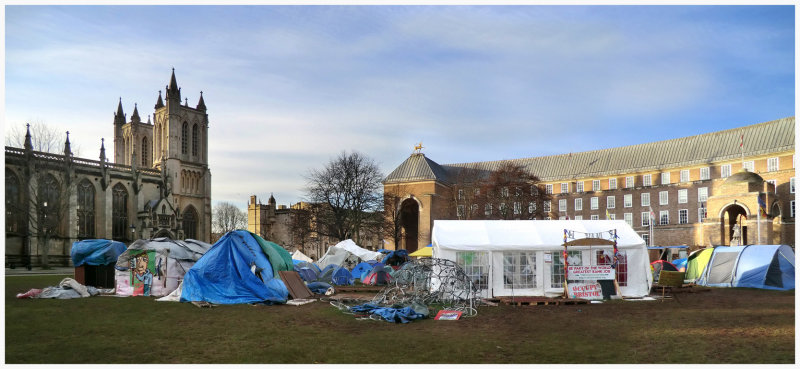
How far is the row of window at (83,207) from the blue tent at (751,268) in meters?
48.5

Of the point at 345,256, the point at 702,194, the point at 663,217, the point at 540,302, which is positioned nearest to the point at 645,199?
the point at 663,217

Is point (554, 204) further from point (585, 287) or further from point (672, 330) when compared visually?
point (672, 330)

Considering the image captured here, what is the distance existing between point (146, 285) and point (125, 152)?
220 ft

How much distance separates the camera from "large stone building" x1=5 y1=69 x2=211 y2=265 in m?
50.9

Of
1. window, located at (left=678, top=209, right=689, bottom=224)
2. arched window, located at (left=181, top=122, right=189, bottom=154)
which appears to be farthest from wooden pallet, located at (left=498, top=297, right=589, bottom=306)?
arched window, located at (left=181, top=122, right=189, bottom=154)

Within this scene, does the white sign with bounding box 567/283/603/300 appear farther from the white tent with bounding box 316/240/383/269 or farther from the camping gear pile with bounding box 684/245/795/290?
the white tent with bounding box 316/240/383/269

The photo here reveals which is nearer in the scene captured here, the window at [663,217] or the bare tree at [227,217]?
the window at [663,217]

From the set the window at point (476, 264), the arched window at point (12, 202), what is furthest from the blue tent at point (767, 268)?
the arched window at point (12, 202)

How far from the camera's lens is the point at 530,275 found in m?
20.7

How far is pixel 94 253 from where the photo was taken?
24938 mm

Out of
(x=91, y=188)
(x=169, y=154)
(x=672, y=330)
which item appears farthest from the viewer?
(x=169, y=154)

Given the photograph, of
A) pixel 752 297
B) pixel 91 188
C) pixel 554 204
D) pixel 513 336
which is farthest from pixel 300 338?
pixel 554 204

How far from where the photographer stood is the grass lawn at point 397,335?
934cm

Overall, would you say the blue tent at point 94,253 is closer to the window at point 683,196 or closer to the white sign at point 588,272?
the white sign at point 588,272
